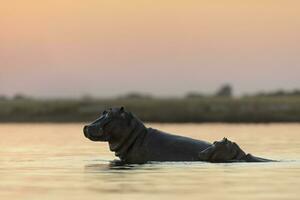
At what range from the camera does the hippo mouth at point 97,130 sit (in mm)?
29469

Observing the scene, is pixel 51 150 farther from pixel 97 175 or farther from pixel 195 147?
pixel 97 175

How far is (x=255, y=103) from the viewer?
3971 inches

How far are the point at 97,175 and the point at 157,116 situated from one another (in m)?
68.0

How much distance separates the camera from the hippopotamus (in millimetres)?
29672

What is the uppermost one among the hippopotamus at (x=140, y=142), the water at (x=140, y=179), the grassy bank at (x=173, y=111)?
the grassy bank at (x=173, y=111)

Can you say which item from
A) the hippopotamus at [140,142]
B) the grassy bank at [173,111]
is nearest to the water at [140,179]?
the hippopotamus at [140,142]

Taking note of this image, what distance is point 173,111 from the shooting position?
9719cm

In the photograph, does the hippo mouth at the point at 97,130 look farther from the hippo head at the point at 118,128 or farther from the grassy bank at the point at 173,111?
the grassy bank at the point at 173,111

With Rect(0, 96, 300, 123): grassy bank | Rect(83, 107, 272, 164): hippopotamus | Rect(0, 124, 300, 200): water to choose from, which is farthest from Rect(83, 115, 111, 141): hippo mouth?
Rect(0, 96, 300, 123): grassy bank

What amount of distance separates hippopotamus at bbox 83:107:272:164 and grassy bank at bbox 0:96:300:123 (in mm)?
57907

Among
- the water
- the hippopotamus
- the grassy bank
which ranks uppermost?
the grassy bank

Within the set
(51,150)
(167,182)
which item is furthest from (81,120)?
(167,182)

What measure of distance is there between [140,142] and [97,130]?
1.13m

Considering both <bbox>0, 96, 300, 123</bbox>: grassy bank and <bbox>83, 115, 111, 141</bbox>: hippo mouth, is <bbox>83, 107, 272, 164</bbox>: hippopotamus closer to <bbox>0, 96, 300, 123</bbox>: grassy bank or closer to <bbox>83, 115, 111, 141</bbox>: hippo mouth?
<bbox>83, 115, 111, 141</bbox>: hippo mouth
